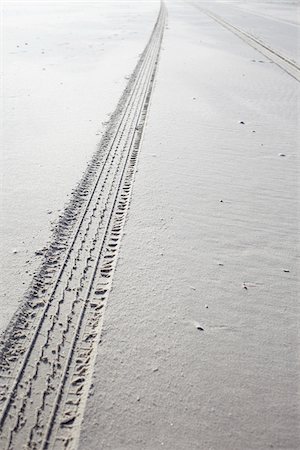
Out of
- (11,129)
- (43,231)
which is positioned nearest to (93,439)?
(43,231)

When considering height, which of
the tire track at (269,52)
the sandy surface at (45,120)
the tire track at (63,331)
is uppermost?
the tire track at (269,52)

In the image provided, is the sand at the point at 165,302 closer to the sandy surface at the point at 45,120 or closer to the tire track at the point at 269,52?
the sandy surface at the point at 45,120

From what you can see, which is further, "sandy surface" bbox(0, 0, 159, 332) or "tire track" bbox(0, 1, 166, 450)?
"sandy surface" bbox(0, 0, 159, 332)

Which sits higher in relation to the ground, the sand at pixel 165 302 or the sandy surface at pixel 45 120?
the sandy surface at pixel 45 120

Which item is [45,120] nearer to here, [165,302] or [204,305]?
[165,302]

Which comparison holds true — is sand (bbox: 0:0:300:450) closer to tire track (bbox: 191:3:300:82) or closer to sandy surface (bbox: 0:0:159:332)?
sandy surface (bbox: 0:0:159:332)

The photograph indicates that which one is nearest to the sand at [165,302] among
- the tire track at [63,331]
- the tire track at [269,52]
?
the tire track at [63,331]

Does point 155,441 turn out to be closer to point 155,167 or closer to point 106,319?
point 106,319

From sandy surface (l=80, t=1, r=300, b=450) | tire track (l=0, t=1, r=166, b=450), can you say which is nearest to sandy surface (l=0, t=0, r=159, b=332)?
tire track (l=0, t=1, r=166, b=450)
